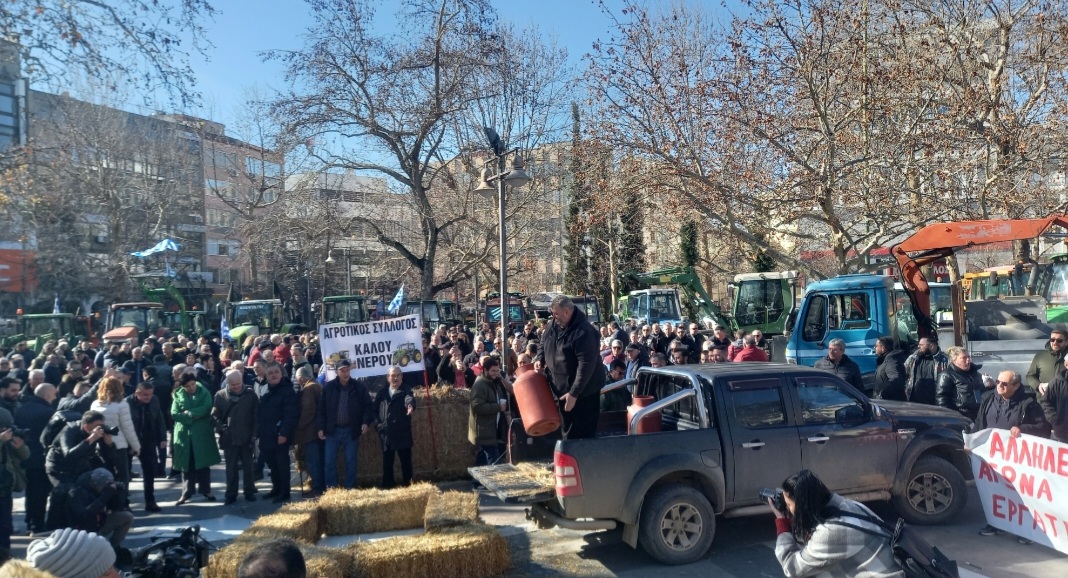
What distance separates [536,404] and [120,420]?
202 inches

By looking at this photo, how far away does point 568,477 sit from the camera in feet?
20.6

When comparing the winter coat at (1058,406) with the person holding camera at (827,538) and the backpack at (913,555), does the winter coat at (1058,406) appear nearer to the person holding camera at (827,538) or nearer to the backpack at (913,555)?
the backpack at (913,555)

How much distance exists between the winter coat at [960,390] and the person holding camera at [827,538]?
6.15m

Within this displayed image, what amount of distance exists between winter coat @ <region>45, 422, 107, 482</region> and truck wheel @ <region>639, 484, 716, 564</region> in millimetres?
5447

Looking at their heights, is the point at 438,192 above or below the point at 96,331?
above

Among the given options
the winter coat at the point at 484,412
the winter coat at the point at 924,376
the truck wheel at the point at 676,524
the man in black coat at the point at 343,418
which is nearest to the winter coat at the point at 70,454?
the man in black coat at the point at 343,418

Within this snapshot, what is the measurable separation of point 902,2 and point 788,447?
15505 millimetres

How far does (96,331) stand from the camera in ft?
96.3

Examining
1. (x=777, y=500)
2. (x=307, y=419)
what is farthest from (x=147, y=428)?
(x=777, y=500)

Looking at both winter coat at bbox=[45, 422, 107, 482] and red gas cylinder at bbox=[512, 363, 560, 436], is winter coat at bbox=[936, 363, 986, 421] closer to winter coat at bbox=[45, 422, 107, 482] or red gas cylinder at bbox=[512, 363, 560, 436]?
red gas cylinder at bbox=[512, 363, 560, 436]

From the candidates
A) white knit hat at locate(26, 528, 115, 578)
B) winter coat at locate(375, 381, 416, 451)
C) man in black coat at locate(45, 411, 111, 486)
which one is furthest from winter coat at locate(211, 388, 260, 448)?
white knit hat at locate(26, 528, 115, 578)

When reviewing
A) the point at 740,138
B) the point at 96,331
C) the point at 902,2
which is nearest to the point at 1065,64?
the point at 902,2

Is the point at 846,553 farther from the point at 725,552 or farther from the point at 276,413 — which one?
the point at 276,413

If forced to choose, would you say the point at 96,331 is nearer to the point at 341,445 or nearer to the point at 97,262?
the point at 97,262
